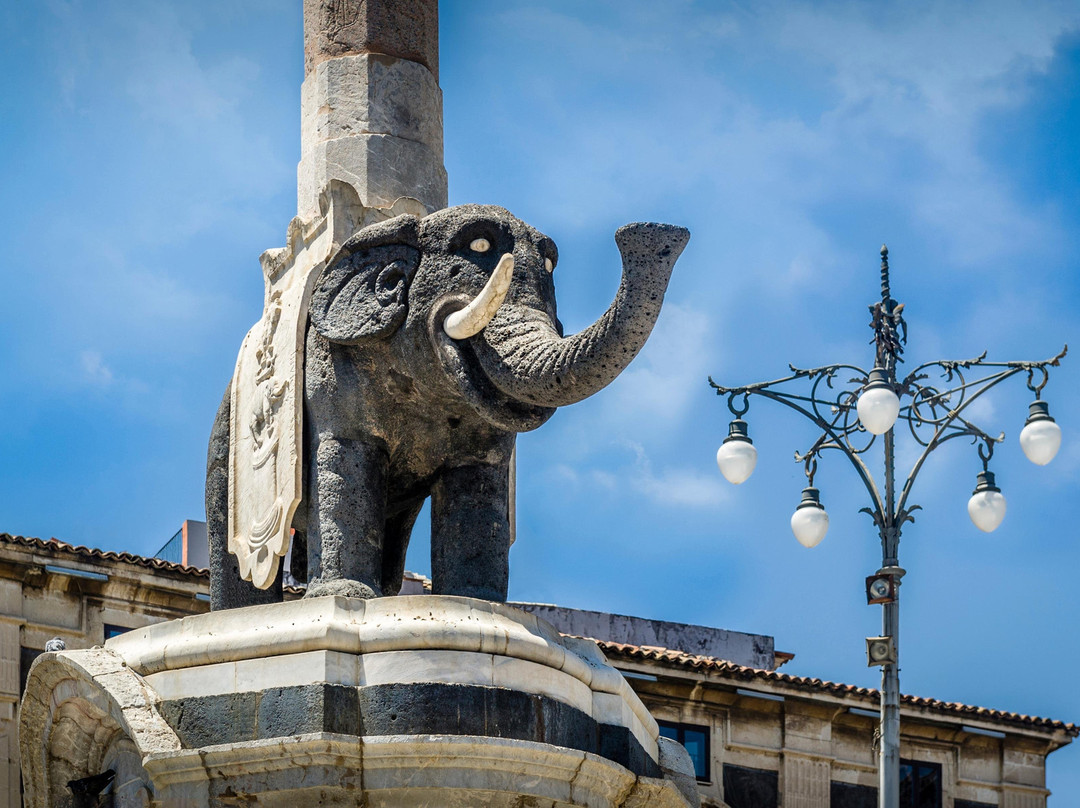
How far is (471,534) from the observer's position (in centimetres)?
1188

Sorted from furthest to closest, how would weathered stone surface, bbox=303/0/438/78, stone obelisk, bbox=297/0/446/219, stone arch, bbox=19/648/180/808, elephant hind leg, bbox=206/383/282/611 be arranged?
weathered stone surface, bbox=303/0/438/78, stone obelisk, bbox=297/0/446/219, elephant hind leg, bbox=206/383/282/611, stone arch, bbox=19/648/180/808

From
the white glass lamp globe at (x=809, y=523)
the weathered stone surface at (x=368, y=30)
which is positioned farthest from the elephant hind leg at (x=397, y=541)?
the white glass lamp globe at (x=809, y=523)

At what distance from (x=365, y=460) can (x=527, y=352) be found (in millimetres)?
1093

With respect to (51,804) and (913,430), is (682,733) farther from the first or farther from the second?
→ (51,804)

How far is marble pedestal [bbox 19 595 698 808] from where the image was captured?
10.5 m

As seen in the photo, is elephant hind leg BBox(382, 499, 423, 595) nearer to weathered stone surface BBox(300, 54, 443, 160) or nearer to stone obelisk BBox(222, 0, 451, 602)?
stone obelisk BBox(222, 0, 451, 602)

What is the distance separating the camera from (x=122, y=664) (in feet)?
37.1

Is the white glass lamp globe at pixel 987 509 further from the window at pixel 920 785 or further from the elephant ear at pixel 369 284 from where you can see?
the window at pixel 920 785

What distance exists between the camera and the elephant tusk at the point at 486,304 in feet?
36.8

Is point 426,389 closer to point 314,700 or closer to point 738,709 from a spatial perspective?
point 314,700

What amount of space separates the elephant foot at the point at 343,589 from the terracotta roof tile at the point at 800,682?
58.6 feet

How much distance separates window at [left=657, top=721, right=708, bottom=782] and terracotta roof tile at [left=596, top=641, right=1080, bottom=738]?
2.63 feet

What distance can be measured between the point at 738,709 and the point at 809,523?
44.2ft

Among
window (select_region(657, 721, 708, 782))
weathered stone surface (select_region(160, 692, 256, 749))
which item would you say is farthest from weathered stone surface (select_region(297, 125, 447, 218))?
window (select_region(657, 721, 708, 782))
